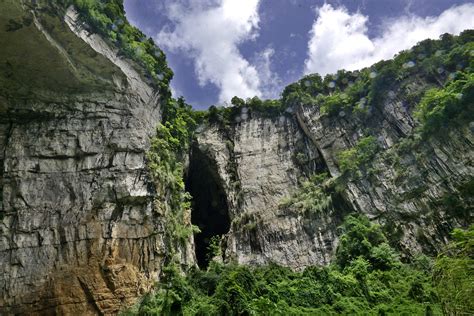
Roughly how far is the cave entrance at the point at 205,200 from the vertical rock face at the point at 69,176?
30.4ft

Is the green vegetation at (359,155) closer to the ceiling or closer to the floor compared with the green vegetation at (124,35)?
closer to the floor

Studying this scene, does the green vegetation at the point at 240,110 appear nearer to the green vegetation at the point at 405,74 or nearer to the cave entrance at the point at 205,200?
the green vegetation at the point at 405,74

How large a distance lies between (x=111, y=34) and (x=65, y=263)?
11.0 meters

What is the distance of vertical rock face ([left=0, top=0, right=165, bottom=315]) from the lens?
1279 centimetres

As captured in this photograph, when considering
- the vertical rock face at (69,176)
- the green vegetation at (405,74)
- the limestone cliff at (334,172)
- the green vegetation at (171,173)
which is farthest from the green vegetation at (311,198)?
the vertical rock face at (69,176)

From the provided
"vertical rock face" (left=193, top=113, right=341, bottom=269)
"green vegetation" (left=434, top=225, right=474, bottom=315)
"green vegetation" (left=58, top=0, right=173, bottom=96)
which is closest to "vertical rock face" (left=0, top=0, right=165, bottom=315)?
"green vegetation" (left=58, top=0, right=173, bottom=96)

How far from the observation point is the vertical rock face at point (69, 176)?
42.0 ft

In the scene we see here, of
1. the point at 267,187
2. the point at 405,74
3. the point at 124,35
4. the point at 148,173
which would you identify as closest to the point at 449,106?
the point at 405,74

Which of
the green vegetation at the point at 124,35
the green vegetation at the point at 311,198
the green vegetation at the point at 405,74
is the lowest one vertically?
the green vegetation at the point at 311,198

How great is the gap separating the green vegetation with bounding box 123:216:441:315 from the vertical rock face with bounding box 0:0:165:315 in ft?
5.99

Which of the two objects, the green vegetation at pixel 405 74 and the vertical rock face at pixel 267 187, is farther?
the vertical rock face at pixel 267 187

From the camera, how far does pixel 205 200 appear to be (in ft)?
91.4

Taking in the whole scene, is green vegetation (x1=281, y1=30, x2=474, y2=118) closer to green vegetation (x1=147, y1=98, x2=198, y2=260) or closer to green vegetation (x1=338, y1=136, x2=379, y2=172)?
green vegetation (x1=338, y1=136, x2=379, y2=172)

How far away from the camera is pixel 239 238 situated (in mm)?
21531
